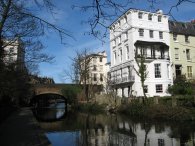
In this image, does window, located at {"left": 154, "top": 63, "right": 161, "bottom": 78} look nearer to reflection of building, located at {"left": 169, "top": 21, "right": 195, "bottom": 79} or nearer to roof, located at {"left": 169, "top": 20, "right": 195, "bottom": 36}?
reflection of building, located at {"left": 169, "top": 21, "right": 195, "bottom": 79}

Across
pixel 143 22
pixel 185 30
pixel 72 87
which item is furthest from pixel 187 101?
pixel 72 87

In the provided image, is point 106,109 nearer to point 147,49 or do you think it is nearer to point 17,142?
point 147,49

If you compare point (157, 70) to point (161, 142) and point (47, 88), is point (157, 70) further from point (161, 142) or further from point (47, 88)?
point (161, 142)

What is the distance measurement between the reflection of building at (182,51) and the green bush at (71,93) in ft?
65.0

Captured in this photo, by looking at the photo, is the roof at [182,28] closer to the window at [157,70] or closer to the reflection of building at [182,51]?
the reflection of building at [182,51]

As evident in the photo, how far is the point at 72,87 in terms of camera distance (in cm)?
5916

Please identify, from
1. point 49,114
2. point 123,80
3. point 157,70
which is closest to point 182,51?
point 157,70

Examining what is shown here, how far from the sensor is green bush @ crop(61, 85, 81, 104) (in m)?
57.6

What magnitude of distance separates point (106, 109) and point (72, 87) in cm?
1863

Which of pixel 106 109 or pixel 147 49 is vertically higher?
pixel 147 49

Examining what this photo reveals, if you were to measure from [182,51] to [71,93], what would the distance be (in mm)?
23323

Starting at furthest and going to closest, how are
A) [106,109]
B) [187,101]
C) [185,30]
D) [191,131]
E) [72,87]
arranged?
[72,87], [185,30], [106,109], [187,101], [191,131]

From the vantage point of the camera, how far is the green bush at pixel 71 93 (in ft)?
189

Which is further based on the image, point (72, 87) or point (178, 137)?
point (72, 87)
